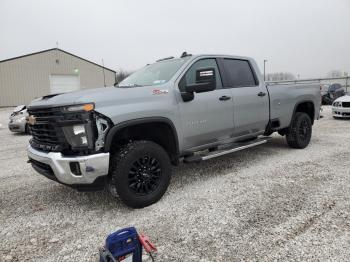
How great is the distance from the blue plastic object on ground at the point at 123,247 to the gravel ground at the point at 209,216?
0.52 meters

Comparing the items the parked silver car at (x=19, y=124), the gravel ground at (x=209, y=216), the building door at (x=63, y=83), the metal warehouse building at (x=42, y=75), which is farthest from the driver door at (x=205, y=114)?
the metal warehouse building at (x=42, y=75)

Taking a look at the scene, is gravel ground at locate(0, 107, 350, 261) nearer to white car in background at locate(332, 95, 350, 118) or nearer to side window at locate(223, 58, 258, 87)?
side window at locate(223, 58, 258, 87)

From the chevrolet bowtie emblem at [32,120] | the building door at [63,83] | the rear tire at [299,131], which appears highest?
the building door at [63,83]

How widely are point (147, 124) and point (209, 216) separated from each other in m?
1.34

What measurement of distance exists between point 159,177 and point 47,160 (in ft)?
4.39

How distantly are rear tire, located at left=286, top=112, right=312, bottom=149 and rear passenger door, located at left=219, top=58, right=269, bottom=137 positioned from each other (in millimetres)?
1070

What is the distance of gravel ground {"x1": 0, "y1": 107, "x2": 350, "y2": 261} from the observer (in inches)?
105

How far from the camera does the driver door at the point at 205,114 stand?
13.1 ft

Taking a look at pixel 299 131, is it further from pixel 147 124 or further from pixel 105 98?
pixel 105 98

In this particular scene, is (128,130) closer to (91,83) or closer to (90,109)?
(90,109)

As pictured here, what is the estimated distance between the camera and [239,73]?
503cm

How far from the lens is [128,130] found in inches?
141

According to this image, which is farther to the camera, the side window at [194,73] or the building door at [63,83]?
the building door at [63,83]

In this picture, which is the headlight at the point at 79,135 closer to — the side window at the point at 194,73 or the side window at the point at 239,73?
the side window at the point at 194,73
